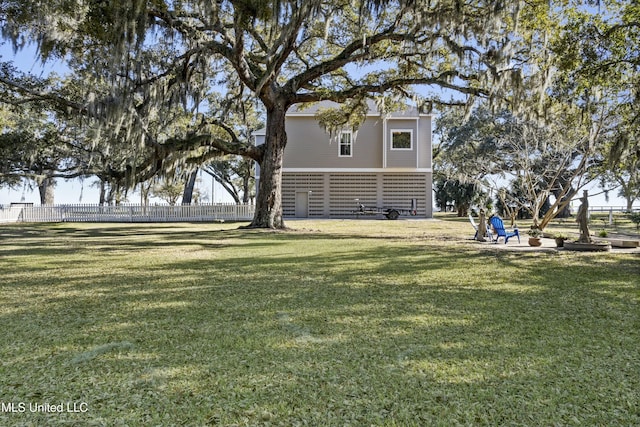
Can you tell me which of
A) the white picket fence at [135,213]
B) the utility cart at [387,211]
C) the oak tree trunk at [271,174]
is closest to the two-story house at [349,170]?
the utility cart at [387,211]

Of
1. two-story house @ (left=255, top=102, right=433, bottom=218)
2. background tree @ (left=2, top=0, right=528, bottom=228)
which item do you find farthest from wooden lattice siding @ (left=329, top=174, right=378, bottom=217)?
background tree @ (left=2, top=0, right=528, bottom=228)

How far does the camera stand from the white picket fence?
23.9m

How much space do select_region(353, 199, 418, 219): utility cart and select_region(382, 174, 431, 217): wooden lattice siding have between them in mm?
294

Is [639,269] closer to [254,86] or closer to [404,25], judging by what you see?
[404,25]

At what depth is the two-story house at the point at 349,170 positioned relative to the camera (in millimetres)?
24062

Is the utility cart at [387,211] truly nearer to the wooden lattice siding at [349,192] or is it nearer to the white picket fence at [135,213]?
the wooden lattice siding at [349,192]

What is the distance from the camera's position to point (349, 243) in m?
10.5

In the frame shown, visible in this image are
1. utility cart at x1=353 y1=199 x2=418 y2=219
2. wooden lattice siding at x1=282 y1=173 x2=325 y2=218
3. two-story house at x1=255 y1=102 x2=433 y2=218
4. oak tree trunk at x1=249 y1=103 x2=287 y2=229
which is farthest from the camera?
wooden lattice siding at x1=282 y1=173 x2=325 y2=218

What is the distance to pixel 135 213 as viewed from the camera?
24.1 m

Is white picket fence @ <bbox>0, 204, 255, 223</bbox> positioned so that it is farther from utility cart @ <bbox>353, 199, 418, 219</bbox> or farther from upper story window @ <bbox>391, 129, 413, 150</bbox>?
upper story window @ <bbox>391, 129, 413, 150</bbox>

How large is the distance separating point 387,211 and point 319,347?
20687 millimetres

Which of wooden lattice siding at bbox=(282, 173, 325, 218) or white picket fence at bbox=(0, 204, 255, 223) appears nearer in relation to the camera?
white picket fence at bbox=(0, 204, 255, 223)

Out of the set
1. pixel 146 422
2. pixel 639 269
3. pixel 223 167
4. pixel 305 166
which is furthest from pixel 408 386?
pixel 223 167

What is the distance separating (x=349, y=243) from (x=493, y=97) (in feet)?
18.3
